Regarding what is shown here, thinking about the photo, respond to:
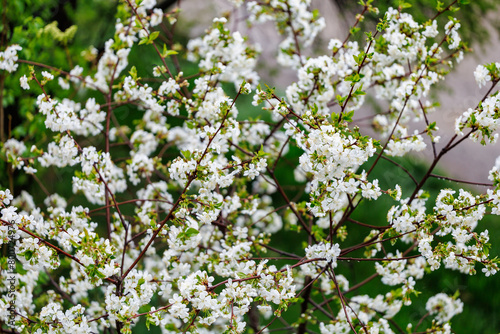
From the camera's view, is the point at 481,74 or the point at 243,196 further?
the point at 243,196

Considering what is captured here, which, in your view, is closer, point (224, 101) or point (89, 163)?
point (224, 101)

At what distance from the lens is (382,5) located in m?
3.75

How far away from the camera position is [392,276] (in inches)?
89.1

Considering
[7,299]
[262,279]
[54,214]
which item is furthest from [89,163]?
[262,279]

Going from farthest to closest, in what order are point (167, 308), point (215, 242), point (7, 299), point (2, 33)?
point (2, 33) < point (215, 242) < point (7, 299) < point (167, 308)

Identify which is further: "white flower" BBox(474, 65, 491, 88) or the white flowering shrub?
"white flower" BBox(474, 65, 491, 88)

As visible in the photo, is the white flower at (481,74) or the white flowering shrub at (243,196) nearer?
the white flowering shrub at (243,196)

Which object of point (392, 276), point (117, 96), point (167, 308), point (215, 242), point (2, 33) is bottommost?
point (167, 308)

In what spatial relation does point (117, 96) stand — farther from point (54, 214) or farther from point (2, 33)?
point (2, 33)

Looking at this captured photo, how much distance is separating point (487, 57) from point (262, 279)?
12.1ft

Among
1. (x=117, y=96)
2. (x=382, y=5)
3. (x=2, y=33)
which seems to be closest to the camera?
(x=117, y=96)

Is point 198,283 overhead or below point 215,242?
below

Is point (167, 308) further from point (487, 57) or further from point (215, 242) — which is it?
point (487, 57)

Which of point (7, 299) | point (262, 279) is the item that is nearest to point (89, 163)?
point (7, 299)
